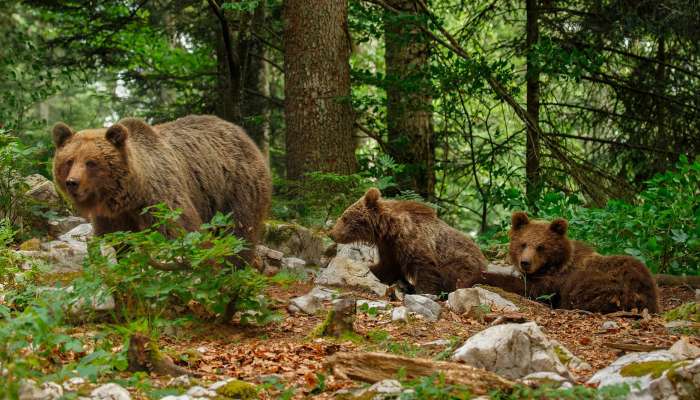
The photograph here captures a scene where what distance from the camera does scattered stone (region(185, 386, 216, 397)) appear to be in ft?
12.5

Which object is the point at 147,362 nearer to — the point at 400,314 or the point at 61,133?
Answer: the point at 400,314

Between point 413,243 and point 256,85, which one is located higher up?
point 256,85

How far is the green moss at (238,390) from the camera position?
3877 mm

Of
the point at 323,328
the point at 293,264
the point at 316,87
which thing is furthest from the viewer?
the point at 316,87

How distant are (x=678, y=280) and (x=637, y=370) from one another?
15.9 feet

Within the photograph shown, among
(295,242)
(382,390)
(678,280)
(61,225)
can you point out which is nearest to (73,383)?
(382,390)

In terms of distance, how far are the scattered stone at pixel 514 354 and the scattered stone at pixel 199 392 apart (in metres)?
1.41

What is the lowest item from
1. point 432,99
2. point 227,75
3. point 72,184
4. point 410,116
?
point 72,184

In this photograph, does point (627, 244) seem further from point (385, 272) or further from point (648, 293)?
point (385, 272)

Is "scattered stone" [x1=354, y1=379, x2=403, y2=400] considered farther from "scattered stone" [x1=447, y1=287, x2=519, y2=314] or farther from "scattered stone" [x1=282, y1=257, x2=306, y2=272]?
"scattered stone" [x1=282, y1=257, x2=306, y2=272]

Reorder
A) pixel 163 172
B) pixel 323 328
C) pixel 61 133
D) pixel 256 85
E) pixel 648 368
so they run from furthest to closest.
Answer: pixel 256 85
pixel 163 172
pixel 61 133
pixel 323 328
pixel 648 368

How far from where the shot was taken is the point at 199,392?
12.6 ft

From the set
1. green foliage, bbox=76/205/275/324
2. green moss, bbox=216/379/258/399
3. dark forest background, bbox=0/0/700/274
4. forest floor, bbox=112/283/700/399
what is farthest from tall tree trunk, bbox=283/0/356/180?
green moss, bbox=216/379/258/399

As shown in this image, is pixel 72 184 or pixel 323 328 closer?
pixel 323 328
